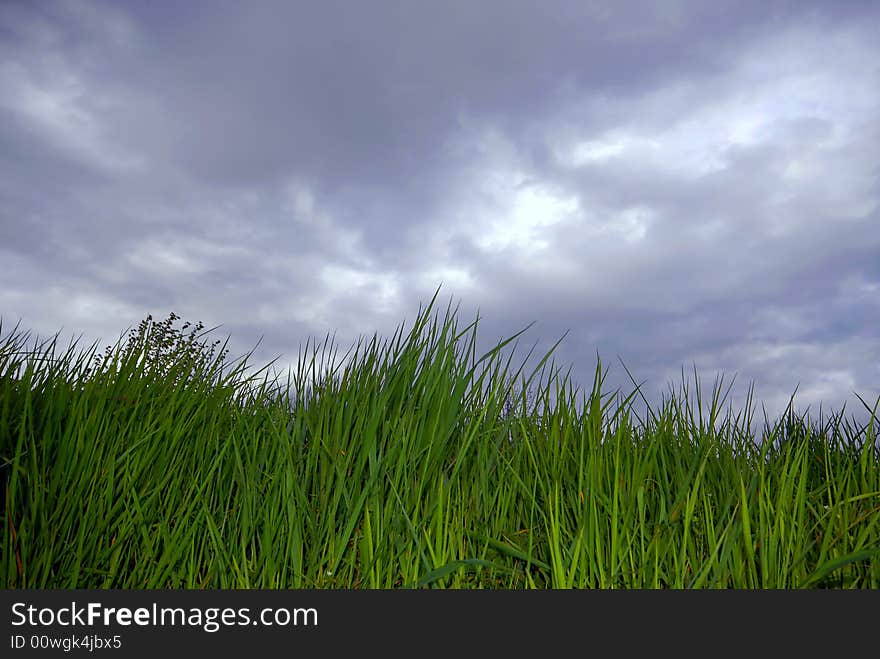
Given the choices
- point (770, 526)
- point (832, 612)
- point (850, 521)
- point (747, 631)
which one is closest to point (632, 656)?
point (747, 631)

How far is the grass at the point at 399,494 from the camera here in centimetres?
312

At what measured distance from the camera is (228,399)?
4.51m

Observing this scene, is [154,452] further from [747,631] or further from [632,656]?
[747,631]

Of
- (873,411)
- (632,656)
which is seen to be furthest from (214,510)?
(873,411)

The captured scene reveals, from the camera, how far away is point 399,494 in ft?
11.1

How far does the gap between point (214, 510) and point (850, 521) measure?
10.6 feet

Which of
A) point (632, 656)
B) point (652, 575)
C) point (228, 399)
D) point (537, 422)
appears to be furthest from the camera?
point (228, 399)

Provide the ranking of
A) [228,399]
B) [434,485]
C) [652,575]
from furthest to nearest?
[228,399]
[434,485]
[652,575]

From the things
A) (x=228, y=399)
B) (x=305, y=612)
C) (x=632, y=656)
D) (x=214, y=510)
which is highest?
(x=228, y=399)

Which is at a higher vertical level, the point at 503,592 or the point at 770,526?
the point at 770,526

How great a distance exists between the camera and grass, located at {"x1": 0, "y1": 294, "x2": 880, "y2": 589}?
3.12m

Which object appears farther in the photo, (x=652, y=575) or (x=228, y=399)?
(x=228, y=399)

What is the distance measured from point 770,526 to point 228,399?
320 centimetres

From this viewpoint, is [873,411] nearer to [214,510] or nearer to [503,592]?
[503,592]
